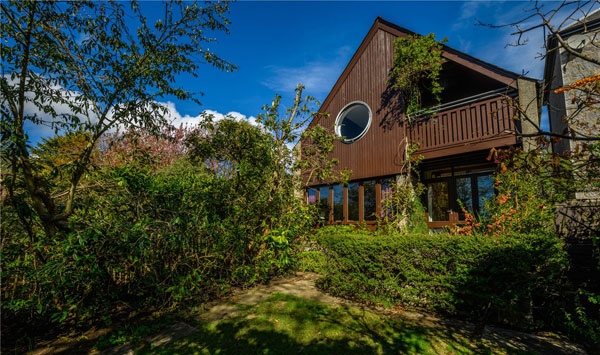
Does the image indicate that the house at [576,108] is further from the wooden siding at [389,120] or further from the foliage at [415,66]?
the foliage at [415,66]

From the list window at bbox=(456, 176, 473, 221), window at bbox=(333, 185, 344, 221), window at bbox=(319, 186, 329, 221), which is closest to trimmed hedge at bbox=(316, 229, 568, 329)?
window at bbox=(456, 176, 473, 221)

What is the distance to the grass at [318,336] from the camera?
305cm

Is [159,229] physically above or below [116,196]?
below

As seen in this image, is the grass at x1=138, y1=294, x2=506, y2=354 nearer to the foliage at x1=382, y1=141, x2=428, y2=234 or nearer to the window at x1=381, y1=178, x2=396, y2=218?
the foliage at x1=382, y1=141, x2=428, y2=234

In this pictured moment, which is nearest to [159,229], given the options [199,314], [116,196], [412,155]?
[116,196]

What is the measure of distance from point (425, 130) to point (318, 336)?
7.81 m

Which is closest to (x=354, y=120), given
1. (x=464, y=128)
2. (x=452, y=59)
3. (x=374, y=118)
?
(x=374, y=118)

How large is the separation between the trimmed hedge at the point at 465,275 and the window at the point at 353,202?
6.09 metres

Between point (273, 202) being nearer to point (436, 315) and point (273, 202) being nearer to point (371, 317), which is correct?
point (371, 317)

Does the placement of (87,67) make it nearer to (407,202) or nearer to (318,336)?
(318,336)

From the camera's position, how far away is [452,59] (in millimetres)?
8469

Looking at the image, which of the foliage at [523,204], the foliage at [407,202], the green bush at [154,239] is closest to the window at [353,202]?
the foliage at [407,202]

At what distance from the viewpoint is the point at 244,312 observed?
4156mm

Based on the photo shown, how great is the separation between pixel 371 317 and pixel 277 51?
28.6 feet
